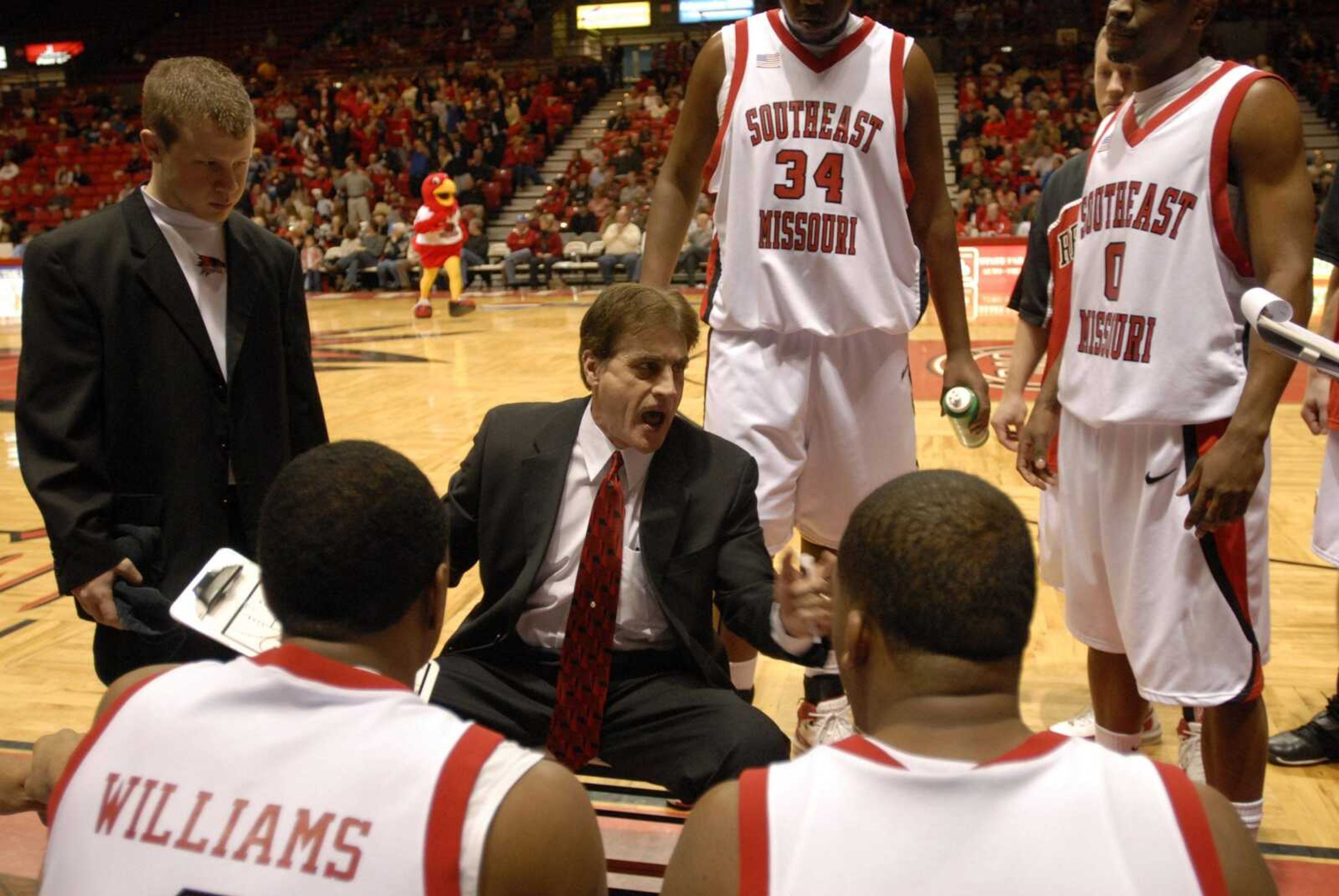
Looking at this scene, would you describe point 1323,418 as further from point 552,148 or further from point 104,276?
point 552,148

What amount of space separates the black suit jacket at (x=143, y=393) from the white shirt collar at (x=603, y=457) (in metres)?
0.68

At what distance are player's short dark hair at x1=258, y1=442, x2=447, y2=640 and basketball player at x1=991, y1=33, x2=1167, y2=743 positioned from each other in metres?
1.88

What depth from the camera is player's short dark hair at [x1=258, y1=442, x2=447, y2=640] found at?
1.36m

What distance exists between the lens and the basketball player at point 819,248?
284 cm

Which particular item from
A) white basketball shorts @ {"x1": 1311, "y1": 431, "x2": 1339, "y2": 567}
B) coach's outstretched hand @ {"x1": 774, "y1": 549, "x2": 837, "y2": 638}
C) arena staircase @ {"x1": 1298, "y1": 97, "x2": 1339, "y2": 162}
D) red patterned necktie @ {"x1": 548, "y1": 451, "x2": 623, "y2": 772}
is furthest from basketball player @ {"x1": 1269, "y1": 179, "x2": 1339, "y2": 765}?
arena staircase @ {"x1": 1298, "y1": 97, "x2": 1339, "y2": 162}

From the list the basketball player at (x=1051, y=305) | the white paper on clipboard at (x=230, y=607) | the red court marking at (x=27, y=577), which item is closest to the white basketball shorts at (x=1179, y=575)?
the basketball player at (x=1051, y=305)

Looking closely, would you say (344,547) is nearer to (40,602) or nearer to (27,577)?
(40,602)

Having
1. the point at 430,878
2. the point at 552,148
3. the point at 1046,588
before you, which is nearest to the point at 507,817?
the point at 430,878

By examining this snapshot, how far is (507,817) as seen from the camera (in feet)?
3.86

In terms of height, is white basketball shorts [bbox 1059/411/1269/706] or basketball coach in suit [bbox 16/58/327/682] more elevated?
basketball coach in suit [bbox 16/58/327/682]

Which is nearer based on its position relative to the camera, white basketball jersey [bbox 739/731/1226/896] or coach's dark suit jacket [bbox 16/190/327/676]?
white basketball jersey [bbox 739/731/1226/896]

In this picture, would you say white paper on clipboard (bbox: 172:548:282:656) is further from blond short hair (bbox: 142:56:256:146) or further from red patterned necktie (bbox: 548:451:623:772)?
blond short hair (bbox: 142:56:256:146)

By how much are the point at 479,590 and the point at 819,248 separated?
7.44 ft

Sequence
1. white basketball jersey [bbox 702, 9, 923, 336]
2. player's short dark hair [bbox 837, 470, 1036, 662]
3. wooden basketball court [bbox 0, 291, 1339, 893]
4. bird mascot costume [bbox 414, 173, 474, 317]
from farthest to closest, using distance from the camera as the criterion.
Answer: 1. bird mascot costume [bbox 414, 173, 474, 317]
2. white basketball jersey [bbox 702, 9, 923, 336]
3. wooden basketball court [bbox 0, 291, 1339, 893]
4. player's short dark hair [bbox 837, 470, 1036, 662]
